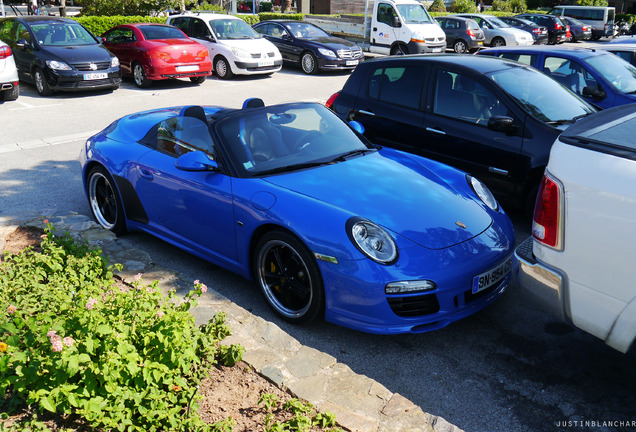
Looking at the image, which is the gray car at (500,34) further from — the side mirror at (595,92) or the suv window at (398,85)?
the suv window at (398,85)

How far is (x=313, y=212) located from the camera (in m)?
4.16

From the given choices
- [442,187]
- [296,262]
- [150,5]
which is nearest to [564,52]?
[442,187]

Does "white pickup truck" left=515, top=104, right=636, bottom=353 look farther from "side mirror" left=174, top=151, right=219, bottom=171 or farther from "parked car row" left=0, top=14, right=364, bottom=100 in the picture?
"parked car row" left=0, top=14, right=364, bottom=100

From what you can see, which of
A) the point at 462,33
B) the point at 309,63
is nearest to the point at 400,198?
the point at 309,63

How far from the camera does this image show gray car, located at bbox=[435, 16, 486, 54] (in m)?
24.2

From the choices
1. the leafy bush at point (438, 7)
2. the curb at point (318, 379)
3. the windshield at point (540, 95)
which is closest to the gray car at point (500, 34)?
the leafy bush at point (438, 7)

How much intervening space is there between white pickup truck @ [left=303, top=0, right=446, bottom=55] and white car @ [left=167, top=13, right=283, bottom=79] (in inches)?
210

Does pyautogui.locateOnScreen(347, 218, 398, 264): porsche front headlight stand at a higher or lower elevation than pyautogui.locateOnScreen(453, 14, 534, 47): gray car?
lower

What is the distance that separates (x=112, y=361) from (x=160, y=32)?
1398cm

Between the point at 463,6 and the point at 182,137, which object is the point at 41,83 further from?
the point at 463,6

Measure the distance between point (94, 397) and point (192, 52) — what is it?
13.1m

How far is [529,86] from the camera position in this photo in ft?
21.6

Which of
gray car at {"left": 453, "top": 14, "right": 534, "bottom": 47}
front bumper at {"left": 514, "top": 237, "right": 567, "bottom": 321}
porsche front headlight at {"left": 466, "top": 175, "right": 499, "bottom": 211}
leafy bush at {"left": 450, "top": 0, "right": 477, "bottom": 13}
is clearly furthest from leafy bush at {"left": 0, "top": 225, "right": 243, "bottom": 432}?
leafy bush at {"left": 450, "top": 0, "right": 477, "bottom": 13}

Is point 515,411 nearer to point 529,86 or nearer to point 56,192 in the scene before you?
point 529,86
